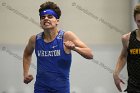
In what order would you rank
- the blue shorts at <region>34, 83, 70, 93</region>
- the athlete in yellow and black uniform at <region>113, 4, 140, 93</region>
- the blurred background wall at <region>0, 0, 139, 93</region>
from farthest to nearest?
the blurred background wall at <region>0, 0, 139, 93</region>, the athlete in yellow and black uniform at <region>113, 4, 140, 93</region>, the blue shorts at <region>34, 83, 70, 93</region>

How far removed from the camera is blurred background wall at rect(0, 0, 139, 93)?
16.9 ft

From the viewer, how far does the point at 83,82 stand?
17.0ft

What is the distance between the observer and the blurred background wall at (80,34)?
5.16m

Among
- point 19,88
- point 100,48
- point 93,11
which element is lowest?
point 19,88

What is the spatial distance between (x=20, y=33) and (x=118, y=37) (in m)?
1.48

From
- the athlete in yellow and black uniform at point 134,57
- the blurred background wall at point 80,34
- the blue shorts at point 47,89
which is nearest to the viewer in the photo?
the blue shorts at point 47,89

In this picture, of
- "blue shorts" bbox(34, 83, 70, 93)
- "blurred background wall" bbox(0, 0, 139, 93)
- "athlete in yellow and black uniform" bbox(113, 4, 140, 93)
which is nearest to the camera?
"blue shorts" bbox(34, 83, 70, 93)

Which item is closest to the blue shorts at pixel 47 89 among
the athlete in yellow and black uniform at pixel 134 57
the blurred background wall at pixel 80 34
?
the athlete in yellow and black uniform at pixel 134 57

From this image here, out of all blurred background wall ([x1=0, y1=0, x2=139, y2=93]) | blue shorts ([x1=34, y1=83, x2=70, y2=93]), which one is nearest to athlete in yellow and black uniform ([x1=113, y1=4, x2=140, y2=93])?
blue shorts ([x1=34, y1=83, x2=70, y2=93])

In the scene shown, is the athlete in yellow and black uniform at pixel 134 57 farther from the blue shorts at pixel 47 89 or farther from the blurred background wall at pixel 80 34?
the blurred background wall at pixel 80 34

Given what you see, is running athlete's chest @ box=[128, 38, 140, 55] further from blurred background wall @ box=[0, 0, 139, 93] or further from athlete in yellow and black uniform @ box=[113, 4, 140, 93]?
blurred background wall @ box=[0, 0, 139, 93]

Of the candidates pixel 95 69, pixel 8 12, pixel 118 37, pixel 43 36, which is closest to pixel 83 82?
pixel 95 69

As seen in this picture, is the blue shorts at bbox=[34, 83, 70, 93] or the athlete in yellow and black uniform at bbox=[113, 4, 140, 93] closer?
the blue shorts at bbox=[34, 83, 70, 93]

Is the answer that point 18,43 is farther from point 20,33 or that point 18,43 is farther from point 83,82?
point 83,82
